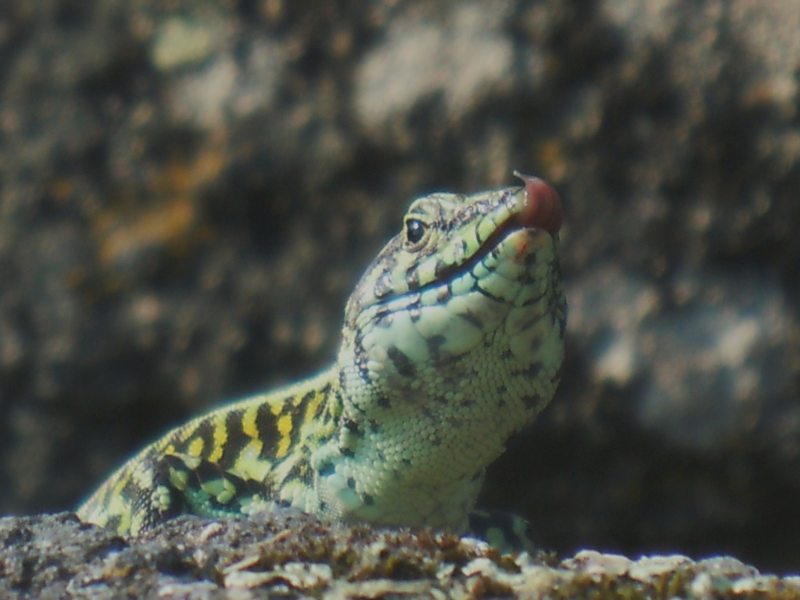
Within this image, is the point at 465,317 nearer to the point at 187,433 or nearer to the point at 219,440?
the point at 219,440

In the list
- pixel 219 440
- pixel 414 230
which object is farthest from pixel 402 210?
pixel 414 230

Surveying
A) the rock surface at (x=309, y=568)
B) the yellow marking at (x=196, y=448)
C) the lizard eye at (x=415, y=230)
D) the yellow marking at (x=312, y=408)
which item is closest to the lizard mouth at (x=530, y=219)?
the lizard eye at (x=415, y=230)

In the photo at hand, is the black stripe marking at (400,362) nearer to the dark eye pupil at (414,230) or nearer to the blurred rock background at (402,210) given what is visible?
the dark eye pupil at (414,230)

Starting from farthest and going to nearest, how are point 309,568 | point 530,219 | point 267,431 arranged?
point 267,431, point 530,219, point 309,568

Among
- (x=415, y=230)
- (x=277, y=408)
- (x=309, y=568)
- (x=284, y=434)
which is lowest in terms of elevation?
(x=309, y=568)

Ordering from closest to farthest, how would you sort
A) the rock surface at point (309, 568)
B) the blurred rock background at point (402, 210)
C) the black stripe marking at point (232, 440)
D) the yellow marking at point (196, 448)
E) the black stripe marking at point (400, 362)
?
1. the rock surface at point (309, 568)
2. the black stripe marking at point (400, 362)
3. the black stripe marking at point (232, 440)
4. the yellow marking at point (196, 448)
5. the blurred rock background at point (402, 210)

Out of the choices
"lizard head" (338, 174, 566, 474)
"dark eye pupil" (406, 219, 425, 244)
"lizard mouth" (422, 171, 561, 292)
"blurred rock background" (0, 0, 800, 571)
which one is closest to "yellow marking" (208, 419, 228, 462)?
"lizard head" (338, 174, 566, 474)

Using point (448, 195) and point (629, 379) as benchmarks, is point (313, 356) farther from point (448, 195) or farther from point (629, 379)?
point (448, 195)

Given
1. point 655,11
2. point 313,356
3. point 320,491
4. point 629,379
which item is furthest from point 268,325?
point 320,491
